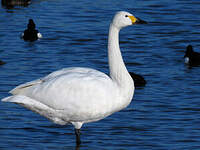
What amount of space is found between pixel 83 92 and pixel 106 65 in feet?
24.6

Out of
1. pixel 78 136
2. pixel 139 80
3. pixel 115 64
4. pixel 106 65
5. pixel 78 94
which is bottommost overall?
pixel 106 65

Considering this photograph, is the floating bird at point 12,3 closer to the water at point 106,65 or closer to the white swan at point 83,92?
the water at point 106,65

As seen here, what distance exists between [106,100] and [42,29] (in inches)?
533

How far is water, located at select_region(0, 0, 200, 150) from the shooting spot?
12.1m

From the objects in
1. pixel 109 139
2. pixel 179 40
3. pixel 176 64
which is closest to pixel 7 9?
pixel 179 40

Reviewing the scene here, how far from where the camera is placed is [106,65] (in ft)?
60.0

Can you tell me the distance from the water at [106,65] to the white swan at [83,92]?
101 cm

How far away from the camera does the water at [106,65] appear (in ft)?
39.8

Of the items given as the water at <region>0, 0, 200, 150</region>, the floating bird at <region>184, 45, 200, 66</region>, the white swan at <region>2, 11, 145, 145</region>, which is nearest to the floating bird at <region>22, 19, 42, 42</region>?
the water at <region>0, 0, 200, 150</region>

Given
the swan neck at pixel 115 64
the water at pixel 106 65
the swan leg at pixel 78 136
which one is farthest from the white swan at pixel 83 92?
the water at pixel 106 65

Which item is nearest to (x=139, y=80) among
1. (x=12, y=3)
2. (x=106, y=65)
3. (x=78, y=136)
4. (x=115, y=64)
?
(x=106, y=65)

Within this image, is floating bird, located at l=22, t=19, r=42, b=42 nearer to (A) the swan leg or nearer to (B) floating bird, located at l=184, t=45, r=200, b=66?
(B) floating bird, located at l=184, t=45, r=200, b=66

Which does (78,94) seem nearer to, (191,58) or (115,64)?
(115,64)

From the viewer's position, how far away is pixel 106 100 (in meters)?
10.8
